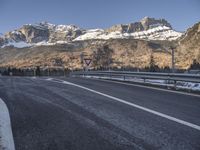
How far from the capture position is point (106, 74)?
28.9 m

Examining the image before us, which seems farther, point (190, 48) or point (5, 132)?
point (190, 48)

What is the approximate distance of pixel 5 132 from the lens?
7.20 m

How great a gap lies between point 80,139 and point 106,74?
886 inches

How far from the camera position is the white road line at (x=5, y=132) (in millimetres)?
6177

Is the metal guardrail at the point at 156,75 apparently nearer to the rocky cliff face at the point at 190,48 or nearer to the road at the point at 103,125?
the road at the point at 103,125

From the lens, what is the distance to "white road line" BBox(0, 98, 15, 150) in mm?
6177

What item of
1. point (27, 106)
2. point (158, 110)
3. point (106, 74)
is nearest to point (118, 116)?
point (158, 110)

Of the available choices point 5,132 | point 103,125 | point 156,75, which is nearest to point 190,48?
point 156,75

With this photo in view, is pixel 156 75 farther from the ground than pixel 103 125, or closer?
farther from the ground

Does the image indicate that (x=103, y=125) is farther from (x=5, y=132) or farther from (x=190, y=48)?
(x=190, y=48)

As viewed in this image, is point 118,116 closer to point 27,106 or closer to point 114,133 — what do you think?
point 114,133

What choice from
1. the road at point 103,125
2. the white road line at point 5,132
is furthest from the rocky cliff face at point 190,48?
the white road line at point 5,132

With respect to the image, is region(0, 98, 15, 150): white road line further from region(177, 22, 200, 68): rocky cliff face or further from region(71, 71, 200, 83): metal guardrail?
region(177, 22, 200, 68): rocky cliff face

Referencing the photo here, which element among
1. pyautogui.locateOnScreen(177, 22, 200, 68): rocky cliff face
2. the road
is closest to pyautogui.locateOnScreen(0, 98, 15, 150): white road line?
the road
